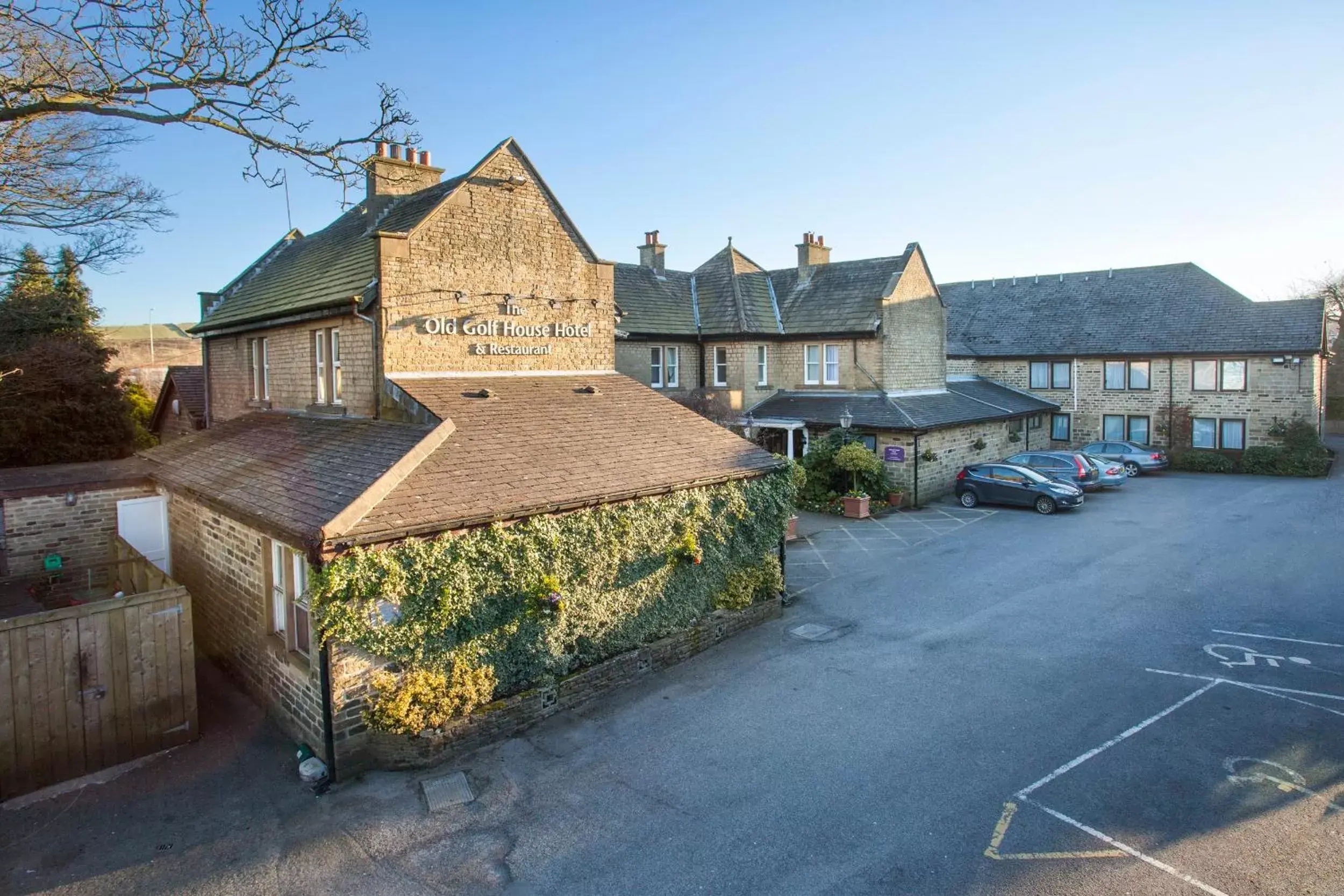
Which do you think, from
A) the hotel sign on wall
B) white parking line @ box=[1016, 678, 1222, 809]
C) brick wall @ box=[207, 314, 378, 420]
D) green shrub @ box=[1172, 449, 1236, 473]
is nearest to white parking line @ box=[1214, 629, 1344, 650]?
white parking line @ box=[1016, 678, 1222, 809]

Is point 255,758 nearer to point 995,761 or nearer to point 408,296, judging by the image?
point 408,296

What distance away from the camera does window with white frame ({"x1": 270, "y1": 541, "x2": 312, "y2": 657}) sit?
34.4 feet

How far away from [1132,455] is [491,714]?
31.3m

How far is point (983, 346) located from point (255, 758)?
38.1m

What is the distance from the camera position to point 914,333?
1181 inches

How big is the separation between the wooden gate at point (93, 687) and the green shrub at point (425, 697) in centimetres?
280

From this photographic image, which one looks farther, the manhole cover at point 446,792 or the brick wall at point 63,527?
the brick wall at point 63,527

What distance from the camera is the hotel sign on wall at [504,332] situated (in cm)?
1540

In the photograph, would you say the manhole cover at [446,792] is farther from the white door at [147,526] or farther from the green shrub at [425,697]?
the white door at [147,526]

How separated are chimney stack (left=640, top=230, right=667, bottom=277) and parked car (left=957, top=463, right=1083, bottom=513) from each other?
15.0 meters

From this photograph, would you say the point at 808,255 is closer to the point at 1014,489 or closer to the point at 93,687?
the point at 1014,489

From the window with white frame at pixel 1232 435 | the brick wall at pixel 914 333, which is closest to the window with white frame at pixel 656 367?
the brick wall at pixel 914 333

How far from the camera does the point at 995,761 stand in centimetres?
962

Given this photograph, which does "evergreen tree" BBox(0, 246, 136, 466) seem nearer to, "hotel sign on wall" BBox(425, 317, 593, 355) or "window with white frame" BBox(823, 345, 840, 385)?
"hotel sign on wall" BBox(425, 317, 593, 355)
